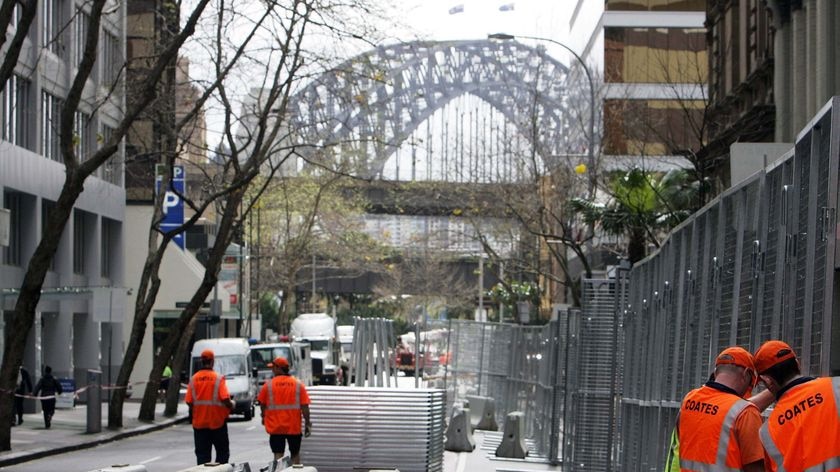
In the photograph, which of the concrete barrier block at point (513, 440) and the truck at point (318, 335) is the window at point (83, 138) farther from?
the concrete barrier block at point (513, 440)

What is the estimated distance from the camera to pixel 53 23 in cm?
4497

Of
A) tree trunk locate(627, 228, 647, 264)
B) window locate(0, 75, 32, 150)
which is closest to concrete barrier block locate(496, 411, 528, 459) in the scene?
tree trunk locate(627, 228, 647, 264)

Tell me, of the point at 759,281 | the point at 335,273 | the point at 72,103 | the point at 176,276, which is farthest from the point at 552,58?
the point at 759,281

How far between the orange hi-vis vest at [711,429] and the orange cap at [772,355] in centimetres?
103

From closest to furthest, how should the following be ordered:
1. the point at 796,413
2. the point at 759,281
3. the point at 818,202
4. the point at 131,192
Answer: the point at 796,413 → the point at 818,202 → the point at 759,281 → the point at 131,192

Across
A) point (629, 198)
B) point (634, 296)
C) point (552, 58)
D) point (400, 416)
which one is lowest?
point (400, 416)

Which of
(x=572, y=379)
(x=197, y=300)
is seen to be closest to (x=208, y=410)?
(x=572, y=379)

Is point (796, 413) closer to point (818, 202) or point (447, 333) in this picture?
point (818, 202)

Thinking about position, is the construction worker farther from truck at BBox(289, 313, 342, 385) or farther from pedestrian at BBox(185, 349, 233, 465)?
truck at BBox(289, 313, 342, 385)

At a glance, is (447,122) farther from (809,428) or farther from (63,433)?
(809,428)

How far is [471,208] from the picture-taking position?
58562mm

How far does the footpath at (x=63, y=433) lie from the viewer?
28.4 meters

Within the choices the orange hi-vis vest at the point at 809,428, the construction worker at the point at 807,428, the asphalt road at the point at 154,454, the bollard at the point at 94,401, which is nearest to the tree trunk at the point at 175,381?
the asphalt road at the point at 154,454

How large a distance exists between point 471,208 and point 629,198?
26.0 m
